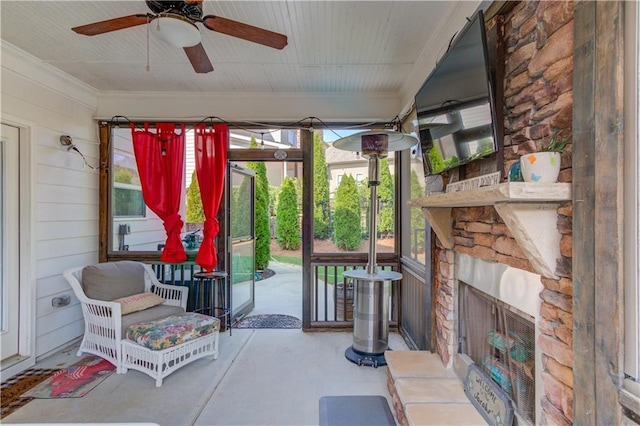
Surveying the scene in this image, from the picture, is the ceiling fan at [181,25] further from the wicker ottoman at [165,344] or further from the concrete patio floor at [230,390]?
the concrete patio floor at [230,390]

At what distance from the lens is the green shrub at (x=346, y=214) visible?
382cm

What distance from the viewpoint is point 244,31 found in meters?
1.91

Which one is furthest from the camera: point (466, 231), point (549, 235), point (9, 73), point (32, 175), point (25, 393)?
point (32, 175)

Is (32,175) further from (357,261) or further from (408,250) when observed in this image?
(408,250)

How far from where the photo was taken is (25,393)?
2459mm

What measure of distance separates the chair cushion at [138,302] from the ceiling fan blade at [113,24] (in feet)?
7.11

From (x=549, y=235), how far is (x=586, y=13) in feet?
2.43

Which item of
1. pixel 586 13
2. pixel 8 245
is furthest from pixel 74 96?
pixel 586 13

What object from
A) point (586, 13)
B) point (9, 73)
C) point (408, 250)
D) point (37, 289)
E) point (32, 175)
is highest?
point (9, 73)

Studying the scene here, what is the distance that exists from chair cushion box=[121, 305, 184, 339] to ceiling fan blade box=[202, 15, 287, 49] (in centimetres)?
243

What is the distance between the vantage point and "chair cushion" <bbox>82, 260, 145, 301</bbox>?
3.03 metres

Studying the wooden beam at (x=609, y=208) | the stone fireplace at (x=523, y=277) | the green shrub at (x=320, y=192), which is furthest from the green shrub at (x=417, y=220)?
the wooden beam at (x=609, y=208)

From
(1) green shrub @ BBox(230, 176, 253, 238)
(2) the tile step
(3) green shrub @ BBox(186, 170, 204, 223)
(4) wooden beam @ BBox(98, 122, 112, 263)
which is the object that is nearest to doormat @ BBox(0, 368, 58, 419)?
(4) wooden beam @ BBox(98, 122, 112, 263)

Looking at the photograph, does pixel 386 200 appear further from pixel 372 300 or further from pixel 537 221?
pixel 537 221
